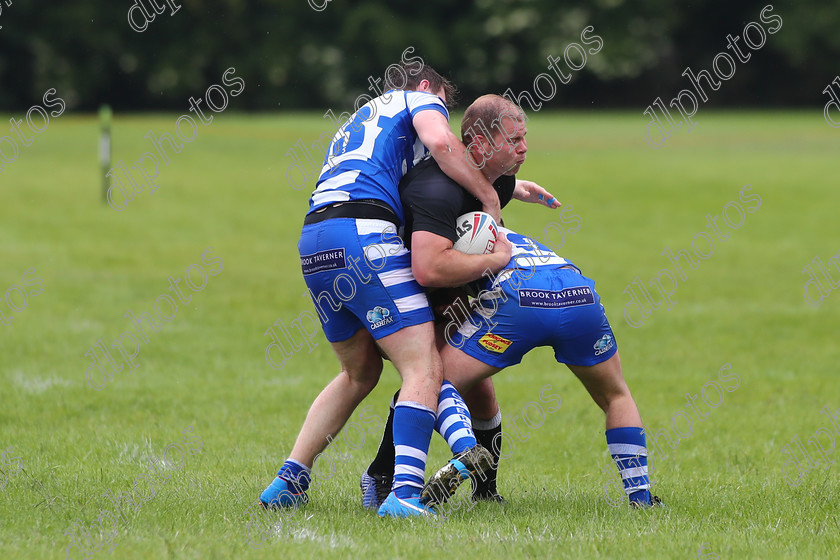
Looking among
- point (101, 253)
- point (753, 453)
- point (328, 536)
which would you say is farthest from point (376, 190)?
point (101, 253)

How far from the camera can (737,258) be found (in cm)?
1566

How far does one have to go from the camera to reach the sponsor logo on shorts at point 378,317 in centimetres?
461

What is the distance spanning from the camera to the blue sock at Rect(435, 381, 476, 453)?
14.7ft

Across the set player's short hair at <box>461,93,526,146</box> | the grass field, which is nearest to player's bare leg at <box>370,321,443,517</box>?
the grass field

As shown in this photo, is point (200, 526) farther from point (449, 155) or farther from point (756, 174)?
point (756, 174)

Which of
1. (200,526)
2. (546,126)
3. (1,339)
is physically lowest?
(200,526)

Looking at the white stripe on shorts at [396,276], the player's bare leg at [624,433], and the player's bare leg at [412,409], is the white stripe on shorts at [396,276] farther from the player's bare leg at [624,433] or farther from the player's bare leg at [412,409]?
the player's bare leg at [624,433]

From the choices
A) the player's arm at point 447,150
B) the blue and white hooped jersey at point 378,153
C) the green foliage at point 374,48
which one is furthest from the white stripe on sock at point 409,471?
the green foliage at point 374,48

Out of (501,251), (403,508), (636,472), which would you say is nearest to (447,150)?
(501,251)

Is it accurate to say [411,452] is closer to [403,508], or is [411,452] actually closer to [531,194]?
[403,508]

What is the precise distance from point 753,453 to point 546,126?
2668cm

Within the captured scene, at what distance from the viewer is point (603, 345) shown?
4809mm

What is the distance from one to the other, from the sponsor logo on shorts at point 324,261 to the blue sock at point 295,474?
36.0 inches

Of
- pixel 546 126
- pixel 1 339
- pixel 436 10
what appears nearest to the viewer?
pixel 1 339
